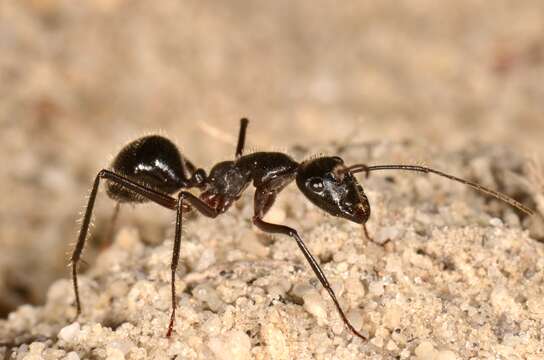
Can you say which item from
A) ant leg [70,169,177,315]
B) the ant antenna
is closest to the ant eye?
the ant antenna

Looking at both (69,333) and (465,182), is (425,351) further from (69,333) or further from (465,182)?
(69,333)

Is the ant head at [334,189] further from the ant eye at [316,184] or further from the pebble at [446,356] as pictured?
the pebble at [446,356]

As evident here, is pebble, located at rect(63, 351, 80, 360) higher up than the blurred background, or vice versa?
the blurred background

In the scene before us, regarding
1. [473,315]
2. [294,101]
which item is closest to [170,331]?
[473,315]

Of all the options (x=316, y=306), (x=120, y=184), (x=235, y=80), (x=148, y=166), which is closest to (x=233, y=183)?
(x=148, y=166)

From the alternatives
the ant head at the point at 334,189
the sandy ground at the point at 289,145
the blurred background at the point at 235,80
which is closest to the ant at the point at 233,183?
the ant head at the point at 334,189

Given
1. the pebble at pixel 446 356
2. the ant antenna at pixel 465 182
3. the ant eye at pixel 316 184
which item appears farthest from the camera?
the ant eye at pixel 316 184

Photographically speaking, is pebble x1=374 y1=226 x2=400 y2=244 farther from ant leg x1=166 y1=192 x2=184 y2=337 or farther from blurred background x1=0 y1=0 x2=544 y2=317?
blurred background x1=0 y1=0 x2=544 y2=317
